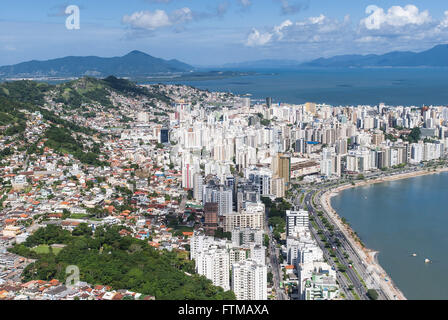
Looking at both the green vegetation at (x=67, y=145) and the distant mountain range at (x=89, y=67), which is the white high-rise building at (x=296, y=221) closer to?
the green vegetation at (x=67, y=145)

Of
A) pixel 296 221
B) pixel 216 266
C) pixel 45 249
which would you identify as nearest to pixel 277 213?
pixel 296 221

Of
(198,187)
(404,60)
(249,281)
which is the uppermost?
(404,60)

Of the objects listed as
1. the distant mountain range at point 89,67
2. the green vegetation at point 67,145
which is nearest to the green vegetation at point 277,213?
the green vegetation at point 67,145

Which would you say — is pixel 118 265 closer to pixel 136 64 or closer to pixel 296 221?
pixel 296 221

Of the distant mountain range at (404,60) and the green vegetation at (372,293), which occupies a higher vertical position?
the distant mountain range at (404,60)

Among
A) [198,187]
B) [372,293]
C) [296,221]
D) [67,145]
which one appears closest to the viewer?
[372,293]

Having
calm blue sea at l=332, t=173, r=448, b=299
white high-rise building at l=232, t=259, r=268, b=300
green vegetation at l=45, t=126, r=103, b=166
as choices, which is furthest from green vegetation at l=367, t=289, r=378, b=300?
green vegetation at l=45, t=126, r=103, b=166
